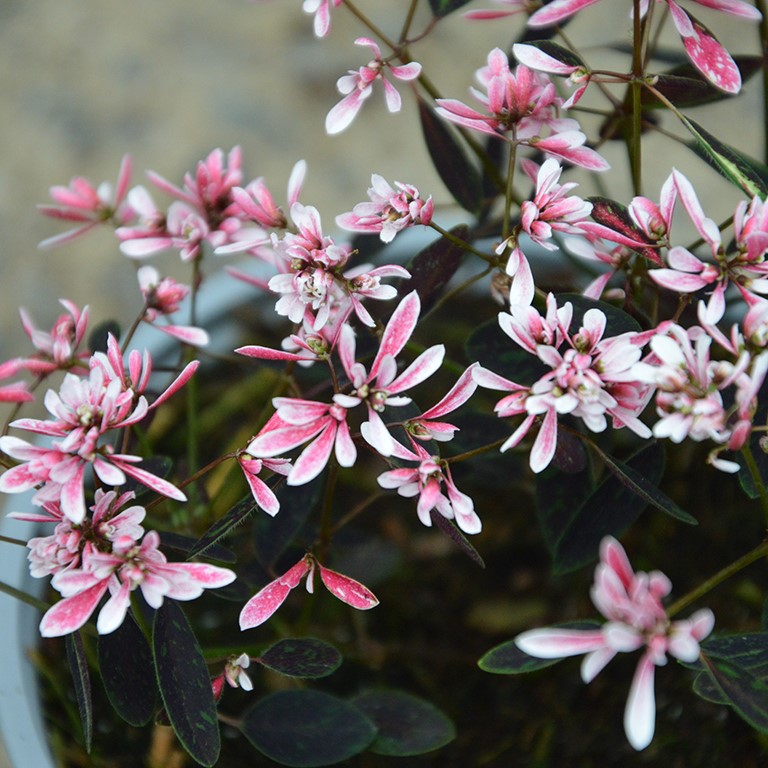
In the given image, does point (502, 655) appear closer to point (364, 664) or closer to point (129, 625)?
point (129, 625)

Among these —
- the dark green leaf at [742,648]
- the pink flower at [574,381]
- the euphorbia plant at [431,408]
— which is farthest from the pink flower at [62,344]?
the dark green leaf at [742,648]

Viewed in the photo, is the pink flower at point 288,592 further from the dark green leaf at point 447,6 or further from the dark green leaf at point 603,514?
the dark green leaf at point 447,6

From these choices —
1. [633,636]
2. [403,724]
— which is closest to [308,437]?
[633,636]

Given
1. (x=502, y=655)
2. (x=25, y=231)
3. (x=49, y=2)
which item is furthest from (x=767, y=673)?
(x=49, y=2)

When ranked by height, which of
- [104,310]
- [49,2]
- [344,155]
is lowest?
[104,310]

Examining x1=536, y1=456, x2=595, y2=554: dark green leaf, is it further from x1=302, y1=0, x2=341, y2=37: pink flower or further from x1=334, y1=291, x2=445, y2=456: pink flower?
→ x1=302, y1=0, x2=341, y2=37: pink flower

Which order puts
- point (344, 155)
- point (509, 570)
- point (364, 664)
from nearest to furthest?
point (364, 664) < point (509, 570) < point (344, 155)
